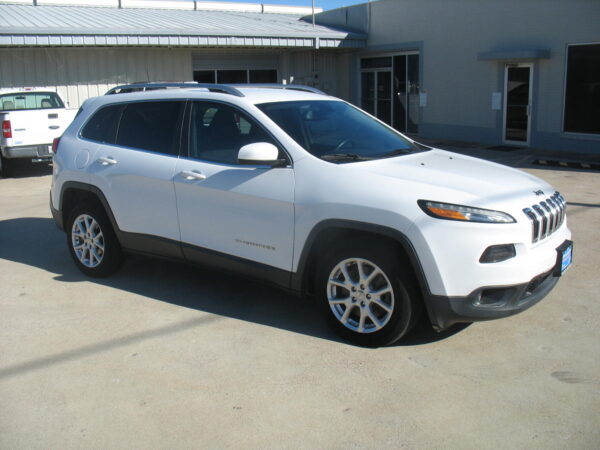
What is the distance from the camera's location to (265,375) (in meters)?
4.03

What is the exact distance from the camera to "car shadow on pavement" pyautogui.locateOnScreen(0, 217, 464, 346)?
485 centimetres

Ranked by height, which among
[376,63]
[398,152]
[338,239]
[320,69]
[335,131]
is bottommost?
[338,239]

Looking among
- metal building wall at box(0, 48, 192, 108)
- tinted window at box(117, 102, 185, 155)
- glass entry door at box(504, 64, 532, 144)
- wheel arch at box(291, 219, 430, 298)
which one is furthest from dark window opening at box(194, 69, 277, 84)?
wheel arch at box(291, 219, 430, 298)

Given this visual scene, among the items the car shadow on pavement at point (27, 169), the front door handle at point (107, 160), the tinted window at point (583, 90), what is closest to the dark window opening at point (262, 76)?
the car shadow on pavement at point (27, 169)

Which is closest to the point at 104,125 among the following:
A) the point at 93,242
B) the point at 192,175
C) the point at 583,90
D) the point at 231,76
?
the point at 93,242

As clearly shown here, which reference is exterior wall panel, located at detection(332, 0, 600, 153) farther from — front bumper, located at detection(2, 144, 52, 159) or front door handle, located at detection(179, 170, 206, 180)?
front door handle, located at detection(179, 170, 206, 180)

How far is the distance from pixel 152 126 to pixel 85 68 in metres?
13.8

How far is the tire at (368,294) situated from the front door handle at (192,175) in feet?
4.10

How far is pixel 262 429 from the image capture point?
3406 millimetres

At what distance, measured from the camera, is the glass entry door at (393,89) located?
1977 cm

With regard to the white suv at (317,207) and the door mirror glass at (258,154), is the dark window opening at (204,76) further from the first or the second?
the door mirror glass at (258,154)

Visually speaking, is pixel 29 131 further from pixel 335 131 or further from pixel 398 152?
pixel 398 152

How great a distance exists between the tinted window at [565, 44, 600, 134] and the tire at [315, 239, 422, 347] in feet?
40.1

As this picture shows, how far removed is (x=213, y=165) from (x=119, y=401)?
1983mm
